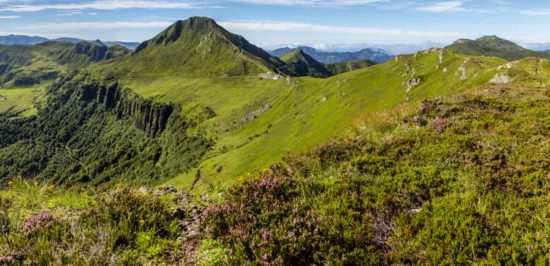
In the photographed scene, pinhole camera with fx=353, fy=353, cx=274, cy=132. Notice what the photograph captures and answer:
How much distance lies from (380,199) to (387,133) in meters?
6.69

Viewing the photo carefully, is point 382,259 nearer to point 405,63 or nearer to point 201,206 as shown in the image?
point 201,206

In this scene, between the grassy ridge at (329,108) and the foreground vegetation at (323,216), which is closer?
the foreground vegetation at (323,216)

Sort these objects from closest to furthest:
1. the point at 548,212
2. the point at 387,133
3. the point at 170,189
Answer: the point at 548,212 → the point at 170,189 → the point at 387,133

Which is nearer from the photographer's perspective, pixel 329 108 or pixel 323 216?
pixel 323 216

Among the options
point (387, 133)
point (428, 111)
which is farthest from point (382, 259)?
point (428, 111)

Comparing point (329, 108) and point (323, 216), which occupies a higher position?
point (323, 216)

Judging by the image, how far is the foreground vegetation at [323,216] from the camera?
6914 millimetres

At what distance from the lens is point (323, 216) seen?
799 cm

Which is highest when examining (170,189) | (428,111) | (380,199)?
(428,111)

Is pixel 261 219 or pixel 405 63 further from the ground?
pixel 405 63

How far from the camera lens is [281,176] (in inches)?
401

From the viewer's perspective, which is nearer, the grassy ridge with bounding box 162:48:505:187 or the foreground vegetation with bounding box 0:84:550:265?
the foreground vegetation with bounding box 0:84:550:265

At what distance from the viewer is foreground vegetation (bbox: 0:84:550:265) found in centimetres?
691

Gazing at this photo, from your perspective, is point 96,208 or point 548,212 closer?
point 548,212
